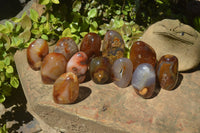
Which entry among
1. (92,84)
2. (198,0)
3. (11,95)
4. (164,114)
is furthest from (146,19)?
(11,95)

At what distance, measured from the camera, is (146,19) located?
235 centimetres

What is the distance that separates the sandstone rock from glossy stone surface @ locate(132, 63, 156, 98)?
41 cm

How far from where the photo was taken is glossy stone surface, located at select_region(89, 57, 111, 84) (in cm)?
149

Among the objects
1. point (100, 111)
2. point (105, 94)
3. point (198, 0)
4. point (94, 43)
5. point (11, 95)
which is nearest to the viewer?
point (100, 111)

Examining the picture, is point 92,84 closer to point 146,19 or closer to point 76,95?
point 76,95

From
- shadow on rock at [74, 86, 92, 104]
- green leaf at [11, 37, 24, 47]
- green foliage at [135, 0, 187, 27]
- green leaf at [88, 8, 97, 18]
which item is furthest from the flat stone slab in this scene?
green foliage at [135, 0, 187, 27]

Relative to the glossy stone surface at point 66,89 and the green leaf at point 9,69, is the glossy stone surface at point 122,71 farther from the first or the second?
the green leaf at point 9,69

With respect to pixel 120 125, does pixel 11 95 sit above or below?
below

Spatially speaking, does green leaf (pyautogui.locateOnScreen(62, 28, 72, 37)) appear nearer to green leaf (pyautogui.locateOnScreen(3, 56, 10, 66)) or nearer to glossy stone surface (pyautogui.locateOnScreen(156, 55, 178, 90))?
green leaf (pyautogui.locateOnScreen(3, 56, 10, 66))

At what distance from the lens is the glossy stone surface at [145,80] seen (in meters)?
1.36

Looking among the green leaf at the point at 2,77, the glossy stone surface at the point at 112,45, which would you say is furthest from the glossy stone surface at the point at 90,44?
the green leaf at the point at 2,77

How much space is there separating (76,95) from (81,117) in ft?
0.47

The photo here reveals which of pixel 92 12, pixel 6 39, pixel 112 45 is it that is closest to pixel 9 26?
pixel 6 39

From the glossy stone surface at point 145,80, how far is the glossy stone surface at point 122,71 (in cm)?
7
